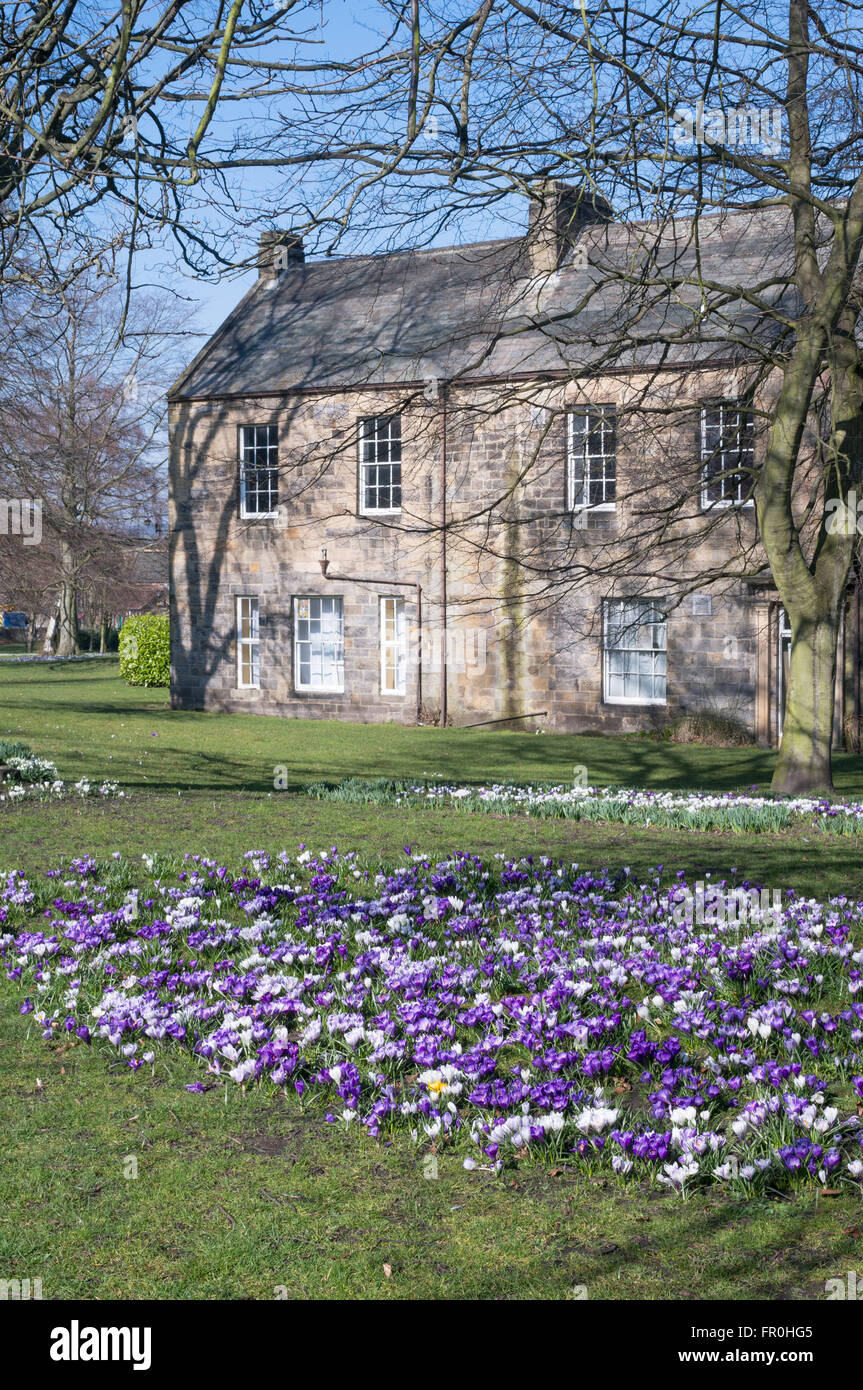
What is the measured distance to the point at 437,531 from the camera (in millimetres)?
21906

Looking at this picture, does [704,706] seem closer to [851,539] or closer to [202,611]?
[851,539]

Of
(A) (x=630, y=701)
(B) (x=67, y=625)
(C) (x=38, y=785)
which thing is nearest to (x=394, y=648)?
(A) (x=630, y=701)

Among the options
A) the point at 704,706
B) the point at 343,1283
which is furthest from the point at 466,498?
the point at 343,1283

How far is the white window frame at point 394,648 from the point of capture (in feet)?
89.6

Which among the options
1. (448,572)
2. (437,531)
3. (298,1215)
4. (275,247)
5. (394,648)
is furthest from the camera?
(394,648)

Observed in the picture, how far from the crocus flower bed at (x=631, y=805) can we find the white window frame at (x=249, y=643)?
620 inches

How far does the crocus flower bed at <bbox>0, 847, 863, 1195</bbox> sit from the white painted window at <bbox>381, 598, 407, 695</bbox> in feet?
61.4

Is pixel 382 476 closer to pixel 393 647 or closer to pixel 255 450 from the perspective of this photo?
pixel 255 450

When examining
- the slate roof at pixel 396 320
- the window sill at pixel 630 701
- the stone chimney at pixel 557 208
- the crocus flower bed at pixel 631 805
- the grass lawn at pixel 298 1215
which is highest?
the slate roof at pixel 396 320

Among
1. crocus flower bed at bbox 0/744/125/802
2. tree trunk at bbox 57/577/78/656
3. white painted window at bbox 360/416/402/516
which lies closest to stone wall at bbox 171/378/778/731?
white painted window at bbox 360/416/402/516

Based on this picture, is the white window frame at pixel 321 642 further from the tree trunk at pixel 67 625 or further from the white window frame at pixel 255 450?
the tree trunk at pixel 67 625

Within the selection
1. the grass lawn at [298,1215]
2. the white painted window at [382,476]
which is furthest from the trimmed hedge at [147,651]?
the grass lawn at [298,1215]

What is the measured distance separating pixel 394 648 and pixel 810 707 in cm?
1404

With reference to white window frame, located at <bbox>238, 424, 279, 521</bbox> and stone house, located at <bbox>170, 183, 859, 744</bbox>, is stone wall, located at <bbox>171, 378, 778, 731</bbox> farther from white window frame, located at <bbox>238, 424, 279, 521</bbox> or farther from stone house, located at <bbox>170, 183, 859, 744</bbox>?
white window frame, located at <bbox>238, 424, 279, 521</bbox>
